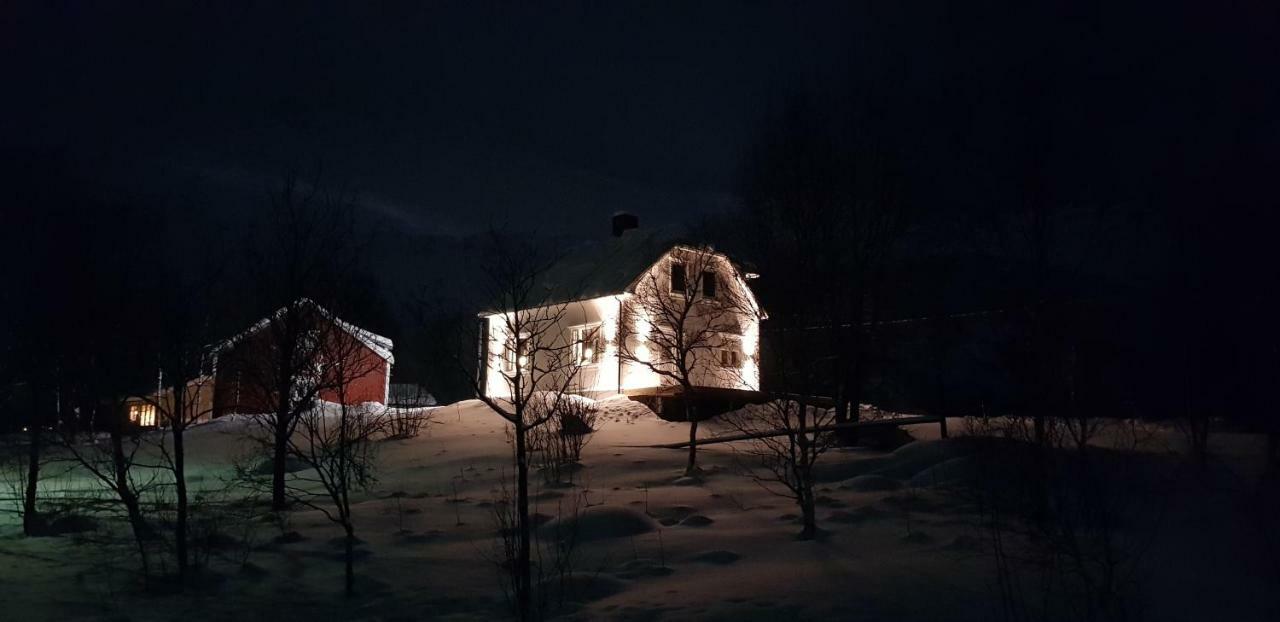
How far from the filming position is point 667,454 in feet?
57.8

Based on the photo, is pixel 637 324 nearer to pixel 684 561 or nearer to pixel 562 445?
pixel 562 445

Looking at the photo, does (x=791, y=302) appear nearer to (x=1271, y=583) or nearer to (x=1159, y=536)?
(x=1159, y=536)

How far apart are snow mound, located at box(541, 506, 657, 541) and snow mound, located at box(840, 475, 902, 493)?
3.78 m

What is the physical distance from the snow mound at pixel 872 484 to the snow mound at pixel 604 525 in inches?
149

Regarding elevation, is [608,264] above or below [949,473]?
above

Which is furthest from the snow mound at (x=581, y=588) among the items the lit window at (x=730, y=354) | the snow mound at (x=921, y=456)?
the lit window at (x=730, y=354)

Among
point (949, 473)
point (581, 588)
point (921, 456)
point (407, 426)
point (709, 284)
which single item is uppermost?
point (709, 284)

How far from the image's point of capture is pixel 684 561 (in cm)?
878

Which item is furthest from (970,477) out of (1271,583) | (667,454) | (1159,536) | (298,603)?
(298,603)

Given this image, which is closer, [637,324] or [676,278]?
[637,324]

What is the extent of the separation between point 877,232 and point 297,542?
14.6 metres

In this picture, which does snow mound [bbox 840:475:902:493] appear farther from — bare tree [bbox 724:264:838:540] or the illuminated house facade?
the illuminated house facade

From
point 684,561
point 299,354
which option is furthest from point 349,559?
point 299,354

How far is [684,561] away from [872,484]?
5.18 metres
